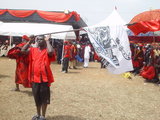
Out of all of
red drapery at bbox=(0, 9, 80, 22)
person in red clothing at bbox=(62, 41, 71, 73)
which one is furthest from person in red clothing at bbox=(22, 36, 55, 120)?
red drapery at bbox=(0, 9, 80, 22)

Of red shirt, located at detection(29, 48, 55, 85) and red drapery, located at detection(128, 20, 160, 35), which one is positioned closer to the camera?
red shirt, located at detection(29, 48, 55, 85)

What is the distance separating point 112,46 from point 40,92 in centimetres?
158

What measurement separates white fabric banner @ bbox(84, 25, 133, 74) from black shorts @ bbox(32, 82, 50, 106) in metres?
1.18

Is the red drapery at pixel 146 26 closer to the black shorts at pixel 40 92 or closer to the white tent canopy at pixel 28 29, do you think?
the black shorts at pixel 40 92

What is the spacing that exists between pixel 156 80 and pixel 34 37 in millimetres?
7172

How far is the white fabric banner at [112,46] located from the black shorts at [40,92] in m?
1.18

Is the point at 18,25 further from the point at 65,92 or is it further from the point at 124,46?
the point at 124,46

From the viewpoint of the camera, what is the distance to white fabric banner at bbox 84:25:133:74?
4.59m

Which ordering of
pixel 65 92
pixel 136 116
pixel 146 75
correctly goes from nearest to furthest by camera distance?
1. pixel 136 116
2. pixel 65 92
3. pixel 146 75

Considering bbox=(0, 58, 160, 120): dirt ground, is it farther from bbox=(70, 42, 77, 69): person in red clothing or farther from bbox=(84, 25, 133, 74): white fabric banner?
bbox=(70, 42, 77, 69): person in red clothing

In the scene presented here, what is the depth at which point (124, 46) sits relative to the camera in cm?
470

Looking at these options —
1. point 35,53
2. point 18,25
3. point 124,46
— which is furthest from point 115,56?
point 18,25

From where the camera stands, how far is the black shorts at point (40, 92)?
450cm

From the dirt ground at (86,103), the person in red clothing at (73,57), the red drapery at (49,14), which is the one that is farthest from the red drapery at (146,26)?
the red drapery at (49,14)
